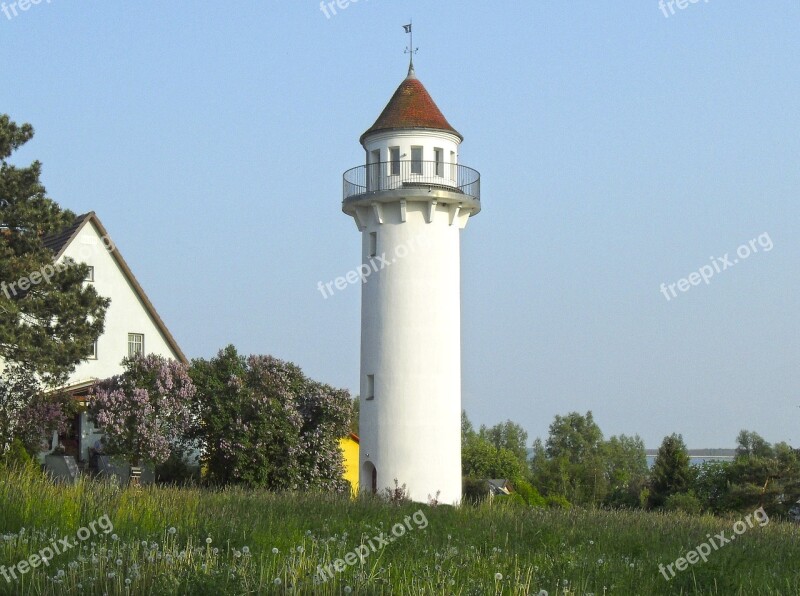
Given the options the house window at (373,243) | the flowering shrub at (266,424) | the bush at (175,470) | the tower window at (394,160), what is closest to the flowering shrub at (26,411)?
the bush at (175,470)

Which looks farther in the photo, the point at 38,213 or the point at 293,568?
the point at 38,213

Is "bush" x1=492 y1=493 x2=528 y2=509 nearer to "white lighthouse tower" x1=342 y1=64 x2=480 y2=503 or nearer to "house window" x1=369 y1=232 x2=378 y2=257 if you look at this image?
"white lighthouse tower" x1=342 y1=64 x2=480 y2=503

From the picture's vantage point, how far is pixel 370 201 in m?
31.5

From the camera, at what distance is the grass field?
10.1 m

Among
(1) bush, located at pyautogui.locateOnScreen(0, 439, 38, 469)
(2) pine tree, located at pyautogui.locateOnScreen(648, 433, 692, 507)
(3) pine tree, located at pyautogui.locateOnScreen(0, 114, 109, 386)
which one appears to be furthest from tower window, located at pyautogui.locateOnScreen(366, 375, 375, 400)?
(2) pine tree, located at pyautogui.locateOnScreen(648, 433, 692, 507)

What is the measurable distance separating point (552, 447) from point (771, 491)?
64.7 meters

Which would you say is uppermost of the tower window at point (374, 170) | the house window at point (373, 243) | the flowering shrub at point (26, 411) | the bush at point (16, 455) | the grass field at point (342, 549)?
the tower window at point (374, 170)

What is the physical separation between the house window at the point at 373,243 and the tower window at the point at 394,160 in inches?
72.6

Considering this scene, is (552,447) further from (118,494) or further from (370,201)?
(118,494)

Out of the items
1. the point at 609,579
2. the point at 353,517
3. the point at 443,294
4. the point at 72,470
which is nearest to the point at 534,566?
the point at 609,579

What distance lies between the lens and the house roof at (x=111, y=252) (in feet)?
124

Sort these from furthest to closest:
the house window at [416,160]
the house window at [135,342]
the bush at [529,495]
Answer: the bush at [529,495] → the house window at [135,342] → the house window at [416,160]

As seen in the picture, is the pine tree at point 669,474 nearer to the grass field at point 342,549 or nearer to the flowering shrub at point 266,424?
the flowering shrub at point 266,424

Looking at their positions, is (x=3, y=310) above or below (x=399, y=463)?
above
